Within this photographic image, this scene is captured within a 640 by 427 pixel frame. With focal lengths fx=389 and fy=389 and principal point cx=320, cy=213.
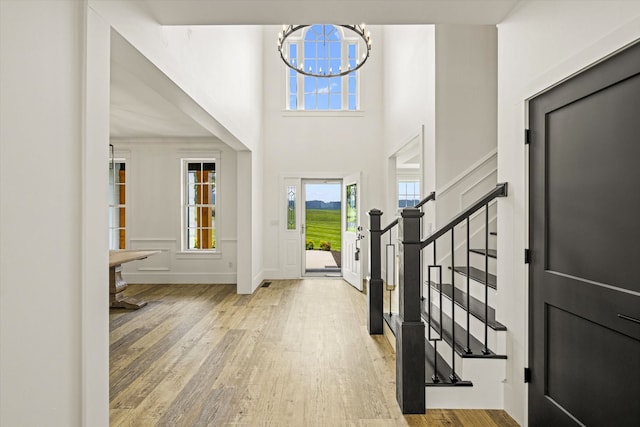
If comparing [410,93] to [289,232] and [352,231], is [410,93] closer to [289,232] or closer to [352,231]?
[352,231]

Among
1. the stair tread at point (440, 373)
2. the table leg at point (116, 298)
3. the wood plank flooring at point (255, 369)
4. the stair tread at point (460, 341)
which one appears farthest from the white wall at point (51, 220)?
the table leg at point (116, 298)

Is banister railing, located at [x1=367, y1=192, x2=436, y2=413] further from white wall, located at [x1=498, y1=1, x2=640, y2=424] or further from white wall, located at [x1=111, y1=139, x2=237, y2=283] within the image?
white wall, located at [x1=111, y1=139, x2=237, y2=283]

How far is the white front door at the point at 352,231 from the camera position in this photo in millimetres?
6730

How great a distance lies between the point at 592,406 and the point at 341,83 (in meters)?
7.03

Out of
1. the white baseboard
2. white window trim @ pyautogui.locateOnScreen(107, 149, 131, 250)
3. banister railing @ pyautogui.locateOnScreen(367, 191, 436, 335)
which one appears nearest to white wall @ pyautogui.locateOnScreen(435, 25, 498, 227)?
banister railing @ pyautogui.locateOnScreen(367, 191, 436, 335)

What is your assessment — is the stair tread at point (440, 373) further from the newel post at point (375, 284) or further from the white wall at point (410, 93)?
the white wall at point (410, 93)

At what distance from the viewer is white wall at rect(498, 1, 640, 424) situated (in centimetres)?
187

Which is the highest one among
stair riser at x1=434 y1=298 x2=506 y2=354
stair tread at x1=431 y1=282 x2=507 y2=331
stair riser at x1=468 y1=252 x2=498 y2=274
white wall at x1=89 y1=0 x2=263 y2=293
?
white wall at x1=89 y1=0 x2=263 y2=293

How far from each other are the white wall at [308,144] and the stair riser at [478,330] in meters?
4.37

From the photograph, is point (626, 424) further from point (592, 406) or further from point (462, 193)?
point (462, 193)

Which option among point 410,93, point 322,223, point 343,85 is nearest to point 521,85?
point 410,93

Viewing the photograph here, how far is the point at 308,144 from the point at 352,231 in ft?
6.30

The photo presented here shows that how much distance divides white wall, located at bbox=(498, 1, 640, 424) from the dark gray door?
77 mm

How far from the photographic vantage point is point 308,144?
761 centimetres
